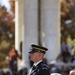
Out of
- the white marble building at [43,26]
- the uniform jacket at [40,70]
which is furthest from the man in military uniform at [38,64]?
the white marble building at [43,26]

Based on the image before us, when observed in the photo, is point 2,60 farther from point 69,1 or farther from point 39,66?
point 39,66

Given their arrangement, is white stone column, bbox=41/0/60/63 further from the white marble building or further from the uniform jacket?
the uniform jacket

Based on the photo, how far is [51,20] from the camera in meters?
17.8

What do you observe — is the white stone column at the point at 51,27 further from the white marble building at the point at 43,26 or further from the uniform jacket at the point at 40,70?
the uniform jacket at the point at 40,70

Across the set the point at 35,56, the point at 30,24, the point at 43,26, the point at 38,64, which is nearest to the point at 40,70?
the point at 38,64

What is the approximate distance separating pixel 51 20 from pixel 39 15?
0.75 meters

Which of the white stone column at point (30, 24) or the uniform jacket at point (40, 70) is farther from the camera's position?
the white stone column at point (30, 24)

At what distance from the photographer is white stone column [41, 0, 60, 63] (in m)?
17.8

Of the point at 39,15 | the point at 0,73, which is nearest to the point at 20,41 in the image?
the point at 39,15

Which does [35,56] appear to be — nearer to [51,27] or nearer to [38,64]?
[38,64]

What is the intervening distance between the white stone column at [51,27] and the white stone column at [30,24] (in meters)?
0.36

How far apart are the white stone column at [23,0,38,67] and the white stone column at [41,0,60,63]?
358 millimetres

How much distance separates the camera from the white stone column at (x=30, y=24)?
17734 millimetres

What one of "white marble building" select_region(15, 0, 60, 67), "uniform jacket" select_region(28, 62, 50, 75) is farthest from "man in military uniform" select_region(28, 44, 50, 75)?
"white marble building" select_region(15, 0, 60, 67)
